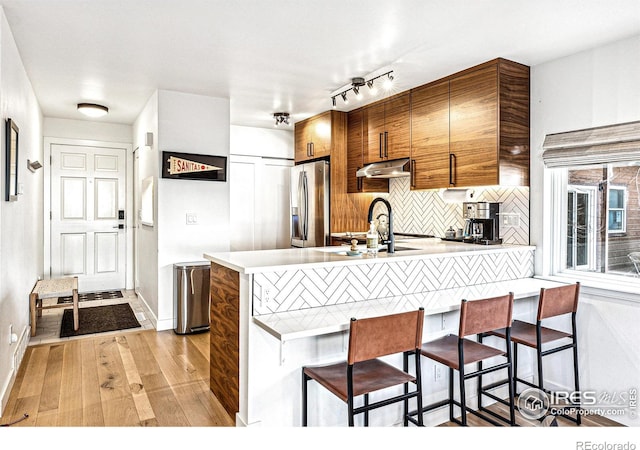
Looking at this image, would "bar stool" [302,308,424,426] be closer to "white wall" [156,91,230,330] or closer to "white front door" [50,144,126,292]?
"white wall" [156,91,230,330]

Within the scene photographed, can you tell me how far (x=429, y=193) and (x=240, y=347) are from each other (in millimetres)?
2870

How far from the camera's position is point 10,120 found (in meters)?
2.77

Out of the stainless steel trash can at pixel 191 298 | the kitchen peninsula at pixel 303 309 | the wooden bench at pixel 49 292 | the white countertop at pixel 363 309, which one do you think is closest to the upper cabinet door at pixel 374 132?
the kitchen peninsula at pixel 303 309

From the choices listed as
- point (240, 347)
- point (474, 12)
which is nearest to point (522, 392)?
point (240, 347)

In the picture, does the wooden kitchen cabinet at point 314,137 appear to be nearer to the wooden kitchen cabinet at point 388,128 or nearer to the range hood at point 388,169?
the wooden kitchen cabinet at point 388,128

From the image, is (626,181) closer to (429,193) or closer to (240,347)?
(429,193)

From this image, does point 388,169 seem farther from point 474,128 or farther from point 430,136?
point 474,128

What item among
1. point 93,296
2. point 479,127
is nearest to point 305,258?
point 479,127

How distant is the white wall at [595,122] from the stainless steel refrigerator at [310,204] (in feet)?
7.65

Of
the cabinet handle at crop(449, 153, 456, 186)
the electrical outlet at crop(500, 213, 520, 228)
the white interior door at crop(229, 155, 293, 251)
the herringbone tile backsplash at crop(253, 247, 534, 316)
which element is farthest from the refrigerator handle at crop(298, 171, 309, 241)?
the herringbone tile backsplash at crop(253, 247, 534, 316)

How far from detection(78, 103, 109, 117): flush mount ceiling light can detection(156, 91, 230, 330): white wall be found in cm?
119
